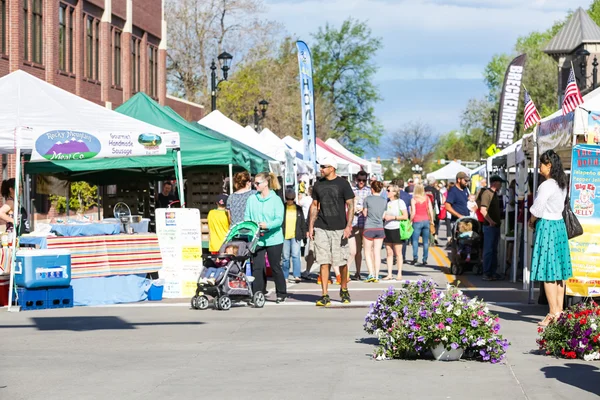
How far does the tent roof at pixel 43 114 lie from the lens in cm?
1530

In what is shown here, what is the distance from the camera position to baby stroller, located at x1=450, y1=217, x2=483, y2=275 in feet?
69.9

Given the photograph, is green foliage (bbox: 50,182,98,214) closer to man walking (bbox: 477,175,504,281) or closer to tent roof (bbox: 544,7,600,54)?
man walking (bbox: 477,175,504,281)

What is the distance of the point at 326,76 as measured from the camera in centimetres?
9981

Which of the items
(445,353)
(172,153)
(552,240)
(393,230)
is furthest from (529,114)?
(445,353)

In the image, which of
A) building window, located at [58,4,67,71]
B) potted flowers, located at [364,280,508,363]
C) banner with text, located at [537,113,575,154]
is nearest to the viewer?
potted flowers, located at [364,280,508,363]

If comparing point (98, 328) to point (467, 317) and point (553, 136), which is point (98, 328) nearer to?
point (467, 317)

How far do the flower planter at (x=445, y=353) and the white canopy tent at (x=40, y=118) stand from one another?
7010 millimetres

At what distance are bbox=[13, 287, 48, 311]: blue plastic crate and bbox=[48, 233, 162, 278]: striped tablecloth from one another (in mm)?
737

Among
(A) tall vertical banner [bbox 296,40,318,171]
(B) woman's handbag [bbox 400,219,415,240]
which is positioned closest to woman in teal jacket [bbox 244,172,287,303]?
(B) woman's handbag [bbox 400,219,415,240]

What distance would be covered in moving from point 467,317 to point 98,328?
4878 millimetres

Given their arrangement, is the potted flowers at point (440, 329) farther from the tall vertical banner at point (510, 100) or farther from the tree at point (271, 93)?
the tree at point (271, 93)

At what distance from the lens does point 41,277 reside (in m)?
14.9

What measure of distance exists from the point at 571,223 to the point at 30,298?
24.2ft

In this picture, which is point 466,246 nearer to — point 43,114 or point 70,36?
point 43,114
